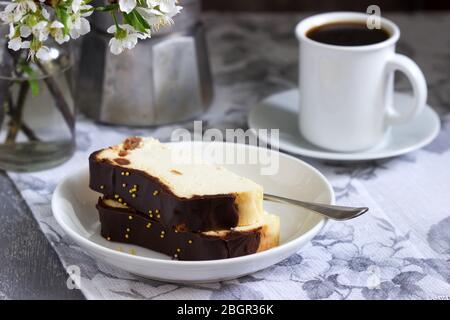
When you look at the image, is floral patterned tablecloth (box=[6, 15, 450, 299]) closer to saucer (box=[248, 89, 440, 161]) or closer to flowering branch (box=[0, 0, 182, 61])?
saucer (box=[248, 89, 440, 161])

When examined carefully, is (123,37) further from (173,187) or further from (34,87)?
(34,87)

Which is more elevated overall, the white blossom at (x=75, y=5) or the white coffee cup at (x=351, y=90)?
the white blossom at (x=75, y=5)

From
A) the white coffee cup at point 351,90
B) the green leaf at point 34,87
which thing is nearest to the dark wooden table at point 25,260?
the green leaf at point 34,87

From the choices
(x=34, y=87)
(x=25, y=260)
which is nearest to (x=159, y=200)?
(x=25, y=260)

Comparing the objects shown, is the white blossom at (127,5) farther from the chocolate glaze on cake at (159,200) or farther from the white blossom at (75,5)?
the chocolate glaze on cake at (159,200)

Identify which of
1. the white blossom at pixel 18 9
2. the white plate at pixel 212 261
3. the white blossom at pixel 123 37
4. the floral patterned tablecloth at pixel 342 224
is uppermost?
the white blossom at pixel 18 9

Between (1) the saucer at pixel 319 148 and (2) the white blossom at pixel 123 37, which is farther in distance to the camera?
(1) the saucer at pixel 319 148

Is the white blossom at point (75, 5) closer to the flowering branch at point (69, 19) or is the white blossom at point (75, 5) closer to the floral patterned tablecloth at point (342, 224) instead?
the flowering branch at point (69, 19)

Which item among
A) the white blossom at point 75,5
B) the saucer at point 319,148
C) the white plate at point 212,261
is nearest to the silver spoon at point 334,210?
the white plate at point 212,261
